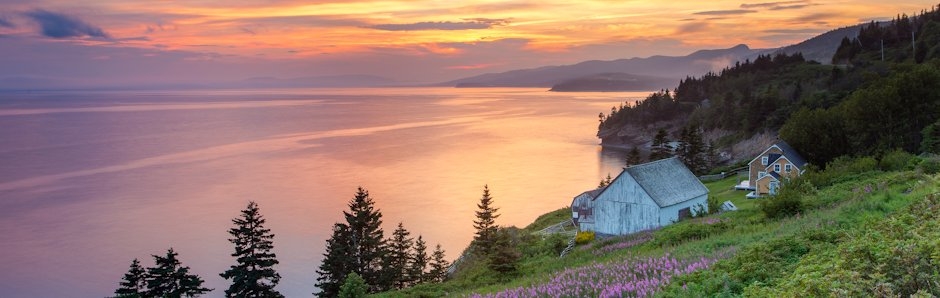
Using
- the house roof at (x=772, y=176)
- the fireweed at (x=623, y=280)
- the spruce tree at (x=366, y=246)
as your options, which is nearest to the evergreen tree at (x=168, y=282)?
the spruce tree at (x=366, y=246)

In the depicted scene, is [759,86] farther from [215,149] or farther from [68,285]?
[68,285]

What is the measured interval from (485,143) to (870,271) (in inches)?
4691

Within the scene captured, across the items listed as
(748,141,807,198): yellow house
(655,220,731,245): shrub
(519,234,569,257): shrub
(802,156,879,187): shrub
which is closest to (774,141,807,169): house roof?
(748,141,807,198): yellow house

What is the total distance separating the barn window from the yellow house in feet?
31.7

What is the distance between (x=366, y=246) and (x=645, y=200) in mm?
17130

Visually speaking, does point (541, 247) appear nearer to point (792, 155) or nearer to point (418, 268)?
point (418, 268)

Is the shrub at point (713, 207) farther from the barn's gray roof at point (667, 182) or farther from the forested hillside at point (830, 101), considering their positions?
the forested hillside at point (830, 101)

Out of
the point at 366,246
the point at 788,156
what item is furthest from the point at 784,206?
the point at 788,156

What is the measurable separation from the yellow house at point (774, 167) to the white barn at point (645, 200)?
947 cm

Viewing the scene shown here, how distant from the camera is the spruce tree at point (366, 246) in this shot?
38000mm

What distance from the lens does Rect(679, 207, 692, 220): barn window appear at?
3962cm

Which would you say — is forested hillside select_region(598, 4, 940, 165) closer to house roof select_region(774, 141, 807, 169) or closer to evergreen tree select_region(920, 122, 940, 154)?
evergreen tree select_region(920, 122, 940, 154)

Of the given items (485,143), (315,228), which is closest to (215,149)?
(485,143)

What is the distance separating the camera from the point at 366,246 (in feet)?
129
